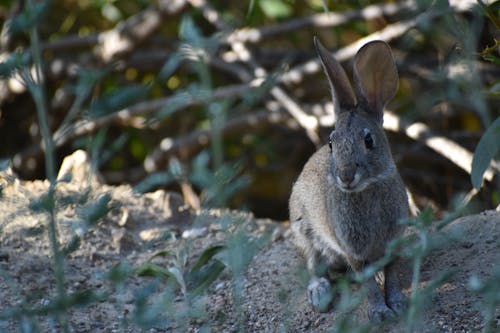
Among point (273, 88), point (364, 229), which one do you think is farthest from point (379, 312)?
point (273, 88)

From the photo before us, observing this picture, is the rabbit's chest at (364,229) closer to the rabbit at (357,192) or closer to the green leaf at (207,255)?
the rabbit at (357,192)

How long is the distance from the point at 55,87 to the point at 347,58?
2.87 metres

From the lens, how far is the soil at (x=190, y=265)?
3.43 metres

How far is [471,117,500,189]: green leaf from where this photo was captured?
3510 mm

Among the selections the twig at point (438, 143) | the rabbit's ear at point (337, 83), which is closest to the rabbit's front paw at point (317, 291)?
the rabbit's ear at point (337, 83)

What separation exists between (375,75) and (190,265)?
4.44ft

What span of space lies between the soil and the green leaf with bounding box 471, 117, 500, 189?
271 mm

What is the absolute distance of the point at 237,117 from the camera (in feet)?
Result: 23.4

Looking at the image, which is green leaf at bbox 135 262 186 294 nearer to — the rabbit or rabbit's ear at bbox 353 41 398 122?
the rabbit

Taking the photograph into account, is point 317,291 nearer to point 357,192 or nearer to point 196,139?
point 357,192

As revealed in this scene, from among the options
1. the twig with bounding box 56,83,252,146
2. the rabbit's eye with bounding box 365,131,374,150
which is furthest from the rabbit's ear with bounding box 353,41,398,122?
the twig with bounding box 56,83,252,146

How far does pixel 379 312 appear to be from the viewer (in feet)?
11.8

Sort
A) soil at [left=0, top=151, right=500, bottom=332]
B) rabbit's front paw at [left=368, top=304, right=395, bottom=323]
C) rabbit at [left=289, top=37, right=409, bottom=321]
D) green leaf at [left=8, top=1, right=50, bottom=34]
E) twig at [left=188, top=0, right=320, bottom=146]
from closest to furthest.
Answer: green leaf at [left=8, top=1, right=50, bottom=34] → soil at [left=0, top=151, right=500, bottom=332] → rabbit's front paw at [left=368, top=304, right=395, bottom=323] → rabbit at [left=289, top=37, right=409, bottom=321] → twig at [left=188, top=0, right=320, bottom=146]

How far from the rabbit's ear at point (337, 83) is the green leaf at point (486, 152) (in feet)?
2.62
